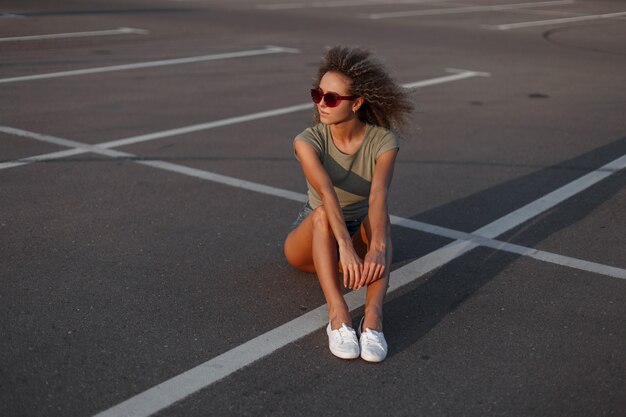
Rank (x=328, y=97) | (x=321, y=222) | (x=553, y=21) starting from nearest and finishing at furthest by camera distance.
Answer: (x=321, y=222) → (x=328, y=97) → (x=553, y=21)

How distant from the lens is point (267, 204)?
6.62 metres

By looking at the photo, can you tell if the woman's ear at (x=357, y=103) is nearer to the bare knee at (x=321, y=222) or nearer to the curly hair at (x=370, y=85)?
the curly hair at (x=370, y=85)

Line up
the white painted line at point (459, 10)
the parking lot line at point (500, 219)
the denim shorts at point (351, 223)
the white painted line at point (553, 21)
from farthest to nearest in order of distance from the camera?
the white painted line at point (459, 10) < the white painted line at point (553, 21) < the parking lot line at point (500, 219) < the denim shorts at point (351, 223)

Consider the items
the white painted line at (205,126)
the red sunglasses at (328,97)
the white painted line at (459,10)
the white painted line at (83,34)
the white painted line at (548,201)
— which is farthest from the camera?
the white painted line at (459,10)

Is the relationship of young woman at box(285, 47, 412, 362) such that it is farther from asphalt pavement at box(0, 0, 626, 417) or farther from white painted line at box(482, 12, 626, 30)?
white painted line at box(482, 12, 626, 30)

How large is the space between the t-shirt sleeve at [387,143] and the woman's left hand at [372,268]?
0.69 metres

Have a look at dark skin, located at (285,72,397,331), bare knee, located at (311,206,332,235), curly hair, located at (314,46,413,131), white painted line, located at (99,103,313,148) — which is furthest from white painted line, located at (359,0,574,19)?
bare knee, located at (311,206,332,235)

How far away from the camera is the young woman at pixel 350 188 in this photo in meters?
4.34

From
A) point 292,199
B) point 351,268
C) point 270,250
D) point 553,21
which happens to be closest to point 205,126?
point 292,199

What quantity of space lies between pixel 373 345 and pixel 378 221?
0.77m

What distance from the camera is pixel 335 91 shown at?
4.68 metres

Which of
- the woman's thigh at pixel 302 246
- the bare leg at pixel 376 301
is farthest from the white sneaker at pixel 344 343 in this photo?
the woman's thigh at pixel 302 246

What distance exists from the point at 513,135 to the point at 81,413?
6.57m

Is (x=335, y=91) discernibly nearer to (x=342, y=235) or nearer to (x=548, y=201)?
(x=342, y=235)
